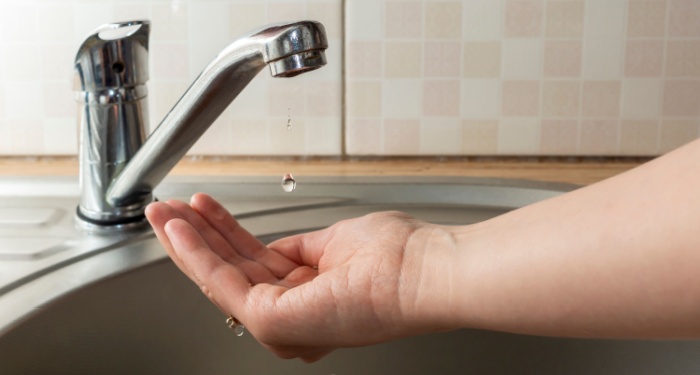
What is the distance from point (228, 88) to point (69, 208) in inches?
12.8

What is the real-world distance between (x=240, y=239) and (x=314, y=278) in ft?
0.37

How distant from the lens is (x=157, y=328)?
2.68 feet

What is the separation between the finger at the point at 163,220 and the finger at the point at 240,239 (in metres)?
0.03

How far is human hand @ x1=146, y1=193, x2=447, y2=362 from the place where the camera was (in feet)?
1.98

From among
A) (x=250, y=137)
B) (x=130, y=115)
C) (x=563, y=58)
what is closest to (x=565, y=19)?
(x=563, y=58)

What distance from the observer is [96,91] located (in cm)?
81

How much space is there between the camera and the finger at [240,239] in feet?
2.38

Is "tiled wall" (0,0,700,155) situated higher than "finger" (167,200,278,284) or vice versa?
"tiled wall" (0,0,700,155)

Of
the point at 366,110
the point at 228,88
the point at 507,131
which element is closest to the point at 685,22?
the point at 507,131

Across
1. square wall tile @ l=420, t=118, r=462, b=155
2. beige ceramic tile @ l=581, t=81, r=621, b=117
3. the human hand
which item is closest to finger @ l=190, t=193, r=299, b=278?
the human hand

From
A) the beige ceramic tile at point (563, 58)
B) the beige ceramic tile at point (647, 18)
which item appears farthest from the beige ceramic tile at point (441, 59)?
the beige ceramic tile at point (647, 18)

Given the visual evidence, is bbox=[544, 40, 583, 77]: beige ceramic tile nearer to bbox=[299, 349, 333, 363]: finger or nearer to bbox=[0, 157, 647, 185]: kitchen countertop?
bbox=[0, 157, 647, 185]: kitchen countertop

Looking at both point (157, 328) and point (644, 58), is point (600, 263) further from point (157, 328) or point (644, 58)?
point (644, 58)

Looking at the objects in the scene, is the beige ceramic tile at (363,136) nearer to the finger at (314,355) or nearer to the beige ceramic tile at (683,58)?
the beige ceramic tile at (683,58)
